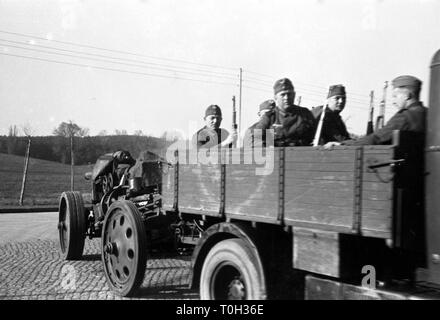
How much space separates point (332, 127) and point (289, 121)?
75 cm

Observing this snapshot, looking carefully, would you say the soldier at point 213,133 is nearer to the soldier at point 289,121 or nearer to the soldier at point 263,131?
the soldier at point 263,131

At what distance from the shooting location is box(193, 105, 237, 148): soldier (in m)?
6.09

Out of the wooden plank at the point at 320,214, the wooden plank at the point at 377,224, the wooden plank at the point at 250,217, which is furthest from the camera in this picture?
the wooden plank at the point at 250,217

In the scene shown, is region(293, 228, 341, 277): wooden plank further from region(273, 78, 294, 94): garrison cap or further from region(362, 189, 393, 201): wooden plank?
region(273, 78, 294, 94): garrison cap

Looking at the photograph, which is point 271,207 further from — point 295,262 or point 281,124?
point 281,124

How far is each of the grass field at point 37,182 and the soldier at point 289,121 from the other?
14970mm

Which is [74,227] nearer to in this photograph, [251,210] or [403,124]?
[251,210]

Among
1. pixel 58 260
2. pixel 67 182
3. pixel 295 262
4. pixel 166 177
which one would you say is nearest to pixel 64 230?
pixel 58 260

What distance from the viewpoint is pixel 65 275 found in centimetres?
711

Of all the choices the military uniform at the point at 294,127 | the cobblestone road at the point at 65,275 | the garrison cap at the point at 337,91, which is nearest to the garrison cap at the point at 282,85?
the military uniform at the point at 294,127

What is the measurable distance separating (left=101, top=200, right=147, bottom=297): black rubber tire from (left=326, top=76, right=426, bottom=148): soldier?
2.83 m

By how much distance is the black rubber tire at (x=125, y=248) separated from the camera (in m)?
5.73
